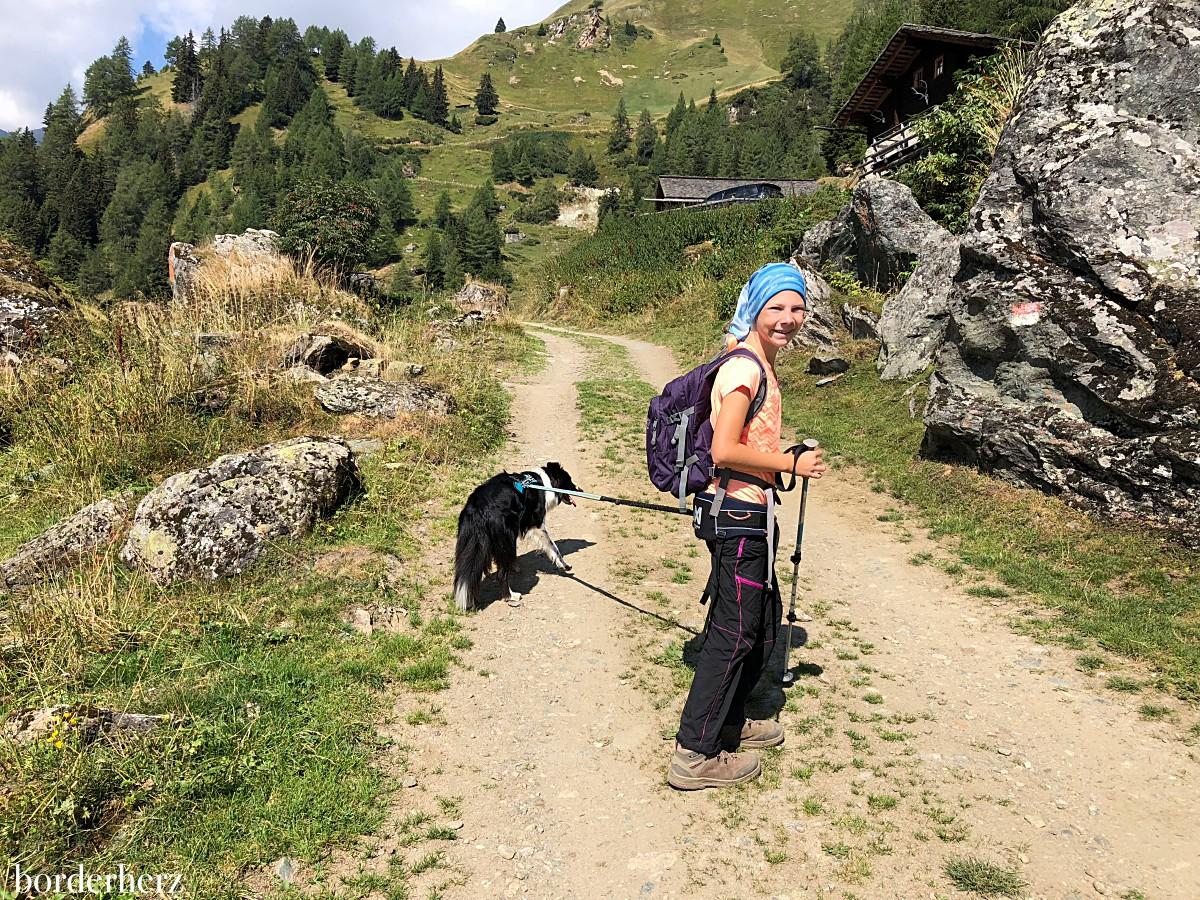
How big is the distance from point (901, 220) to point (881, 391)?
15.6 ft

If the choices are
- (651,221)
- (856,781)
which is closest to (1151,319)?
(856,781)

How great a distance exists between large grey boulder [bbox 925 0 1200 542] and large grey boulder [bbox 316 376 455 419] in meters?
6.80

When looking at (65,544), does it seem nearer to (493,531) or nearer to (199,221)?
(493,531)

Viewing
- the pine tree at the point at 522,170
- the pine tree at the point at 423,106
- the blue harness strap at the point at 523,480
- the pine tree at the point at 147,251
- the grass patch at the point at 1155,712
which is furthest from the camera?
the pine tree at the point at 423,106

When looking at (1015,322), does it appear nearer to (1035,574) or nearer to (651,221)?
(1035,574)

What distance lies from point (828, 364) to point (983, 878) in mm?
10520

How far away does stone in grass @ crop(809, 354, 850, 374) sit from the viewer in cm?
1222

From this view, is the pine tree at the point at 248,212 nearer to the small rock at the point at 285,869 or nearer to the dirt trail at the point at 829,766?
the dirt trail at the point at 829,766

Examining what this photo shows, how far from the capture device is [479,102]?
494 feet

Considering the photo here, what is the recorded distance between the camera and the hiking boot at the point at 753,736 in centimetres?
370

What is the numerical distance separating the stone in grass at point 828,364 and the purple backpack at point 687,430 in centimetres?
960

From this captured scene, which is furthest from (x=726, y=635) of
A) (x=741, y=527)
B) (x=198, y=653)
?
(x=198, y=653)

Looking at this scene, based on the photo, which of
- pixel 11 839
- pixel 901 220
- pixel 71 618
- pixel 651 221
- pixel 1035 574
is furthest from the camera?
pixel 651 221

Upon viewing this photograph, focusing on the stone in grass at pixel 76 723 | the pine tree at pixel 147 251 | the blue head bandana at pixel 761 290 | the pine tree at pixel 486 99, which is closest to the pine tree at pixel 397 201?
the pine tree at pixel 147 251
